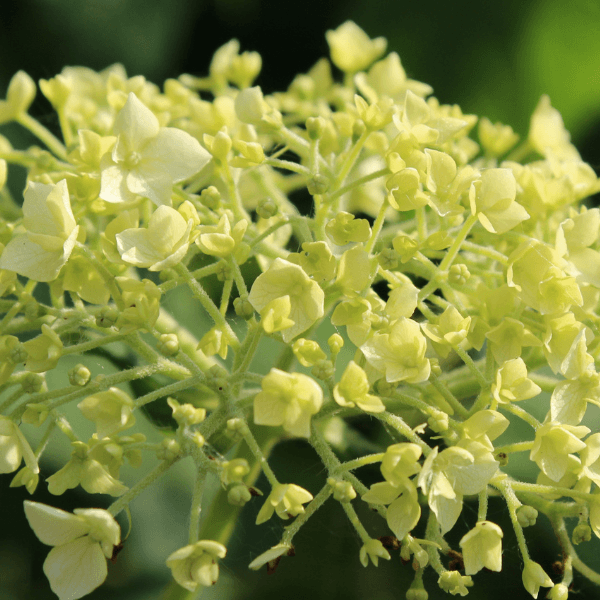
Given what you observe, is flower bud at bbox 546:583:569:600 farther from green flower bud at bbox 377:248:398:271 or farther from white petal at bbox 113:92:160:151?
white petal at bbox 113:92:160:151

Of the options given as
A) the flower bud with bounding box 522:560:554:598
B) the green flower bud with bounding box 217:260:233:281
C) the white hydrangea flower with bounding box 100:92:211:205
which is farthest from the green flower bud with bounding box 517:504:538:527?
the white hydrangea flower with bounding box 100:92:211:205

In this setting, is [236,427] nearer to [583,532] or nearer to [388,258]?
[388,258]

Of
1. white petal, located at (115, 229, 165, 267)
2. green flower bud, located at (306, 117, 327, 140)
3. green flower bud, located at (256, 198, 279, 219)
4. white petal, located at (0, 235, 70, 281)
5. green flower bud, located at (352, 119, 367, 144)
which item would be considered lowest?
white petal, located at (0, 235, 70, 281)

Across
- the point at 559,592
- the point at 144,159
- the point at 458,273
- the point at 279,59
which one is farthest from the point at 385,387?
the point at 279,59

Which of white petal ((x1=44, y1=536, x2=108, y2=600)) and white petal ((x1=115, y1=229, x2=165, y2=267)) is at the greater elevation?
white petal ((x1=115, y1=229, x2=165, y2=267))

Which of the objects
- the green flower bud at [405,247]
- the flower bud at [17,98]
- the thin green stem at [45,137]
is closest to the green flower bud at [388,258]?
the green flower bud at [405,247]

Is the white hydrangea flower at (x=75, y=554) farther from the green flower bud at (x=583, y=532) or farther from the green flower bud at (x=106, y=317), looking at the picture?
the green flower bud at (x=583, y=532)
